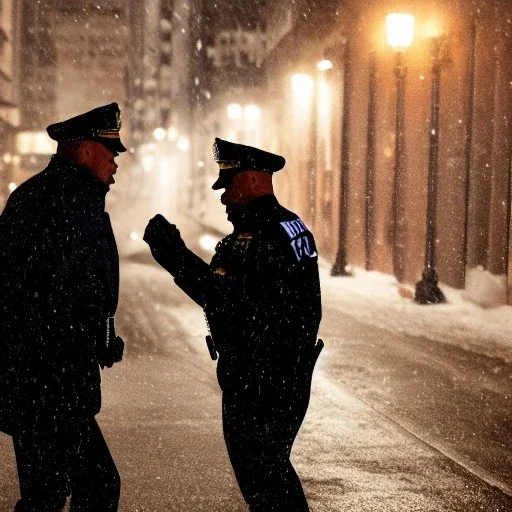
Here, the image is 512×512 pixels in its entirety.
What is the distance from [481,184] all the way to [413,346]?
601 cm

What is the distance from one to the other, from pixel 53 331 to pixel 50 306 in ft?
0.33

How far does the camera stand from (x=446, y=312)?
48.0ft

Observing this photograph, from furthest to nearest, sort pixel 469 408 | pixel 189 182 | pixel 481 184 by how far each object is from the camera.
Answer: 1. pixel 189 182
2. pixel 481 184
3. pixel 469 408

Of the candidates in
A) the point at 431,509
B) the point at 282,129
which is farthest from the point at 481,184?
the point at 282,129

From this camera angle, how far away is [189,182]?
78062 millimetres

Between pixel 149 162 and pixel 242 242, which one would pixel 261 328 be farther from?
pixel 149 162

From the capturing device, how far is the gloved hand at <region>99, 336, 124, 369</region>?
3.86m

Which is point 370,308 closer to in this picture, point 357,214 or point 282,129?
point 357,214

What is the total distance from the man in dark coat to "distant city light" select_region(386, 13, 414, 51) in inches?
550

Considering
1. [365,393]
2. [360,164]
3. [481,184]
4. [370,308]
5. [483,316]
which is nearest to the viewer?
[365,393]

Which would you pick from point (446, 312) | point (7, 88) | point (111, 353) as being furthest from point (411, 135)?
point (7, 88)

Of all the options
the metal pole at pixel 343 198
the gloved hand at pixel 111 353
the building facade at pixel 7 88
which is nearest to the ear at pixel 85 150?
the gloved hand at pixel 111 353

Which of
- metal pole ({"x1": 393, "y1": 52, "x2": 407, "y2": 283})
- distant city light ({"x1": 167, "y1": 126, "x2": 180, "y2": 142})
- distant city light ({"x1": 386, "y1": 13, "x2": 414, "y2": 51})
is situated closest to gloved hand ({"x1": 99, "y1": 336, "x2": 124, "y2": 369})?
distant city light ({"x1": 386, "y1": 13, "x2": 414, "y2": 51})

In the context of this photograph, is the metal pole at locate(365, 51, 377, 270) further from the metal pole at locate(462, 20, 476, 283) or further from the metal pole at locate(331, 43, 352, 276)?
the metal pole at locate(462, 20, 476, 283)
